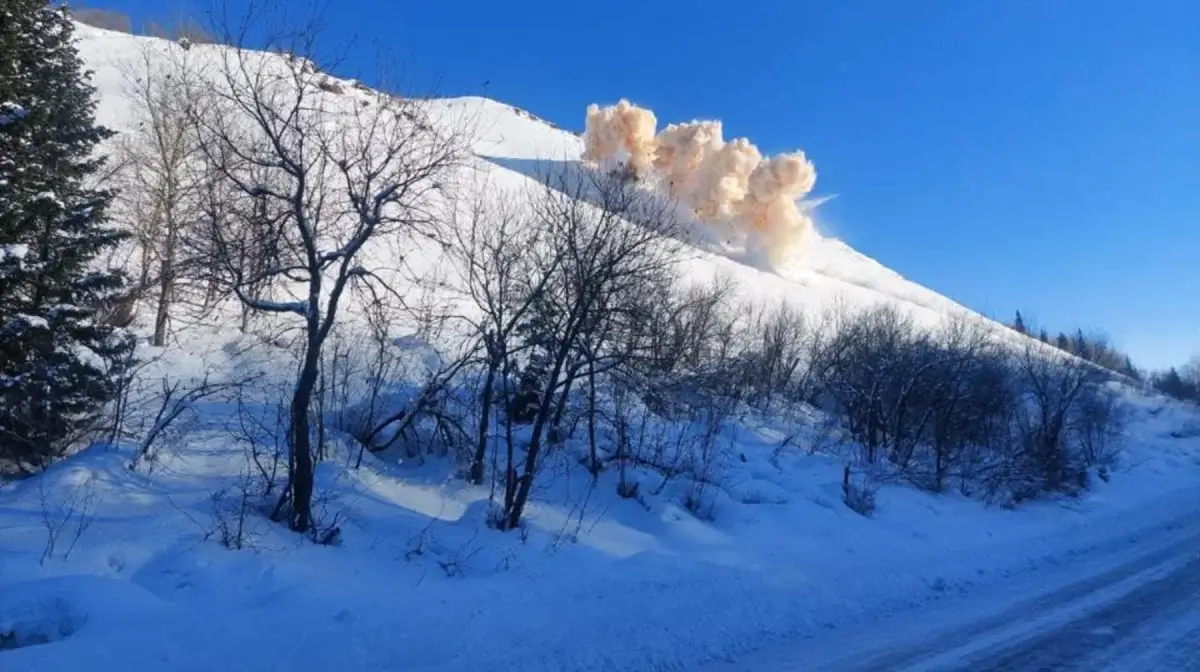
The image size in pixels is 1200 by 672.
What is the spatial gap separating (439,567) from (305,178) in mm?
4460

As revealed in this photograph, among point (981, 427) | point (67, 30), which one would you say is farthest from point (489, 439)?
point (981, 427)

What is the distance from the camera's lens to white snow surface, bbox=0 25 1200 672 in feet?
18.3

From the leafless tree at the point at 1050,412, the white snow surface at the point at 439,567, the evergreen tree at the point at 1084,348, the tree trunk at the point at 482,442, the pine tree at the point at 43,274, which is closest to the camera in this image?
the white snow surface at the point at 439,567

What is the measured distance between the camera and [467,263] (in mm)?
12445

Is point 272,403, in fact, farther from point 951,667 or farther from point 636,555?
point 951,667

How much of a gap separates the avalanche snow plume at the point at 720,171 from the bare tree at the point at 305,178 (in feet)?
188

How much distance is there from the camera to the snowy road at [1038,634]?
6.46m

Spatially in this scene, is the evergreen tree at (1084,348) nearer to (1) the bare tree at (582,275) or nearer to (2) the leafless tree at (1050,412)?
(2) the leafless tree at (1050,412)

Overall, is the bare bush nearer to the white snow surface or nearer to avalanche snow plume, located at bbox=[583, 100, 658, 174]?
the white snow surface

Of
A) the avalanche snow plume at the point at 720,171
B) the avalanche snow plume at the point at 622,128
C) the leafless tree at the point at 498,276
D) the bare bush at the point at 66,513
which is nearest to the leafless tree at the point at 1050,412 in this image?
the leafless tree at the point at 498,276

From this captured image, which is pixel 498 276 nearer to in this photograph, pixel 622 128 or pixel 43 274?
pixel 43 274

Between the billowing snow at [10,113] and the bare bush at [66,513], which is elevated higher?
the billowing snow at [10,113]

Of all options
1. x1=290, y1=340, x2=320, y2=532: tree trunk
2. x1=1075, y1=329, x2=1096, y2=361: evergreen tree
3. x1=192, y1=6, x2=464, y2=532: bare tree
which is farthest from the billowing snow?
x1=1075, y1=329, x2=1096, y2=361: evergreen tree

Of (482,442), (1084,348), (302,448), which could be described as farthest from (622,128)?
(302,448)
